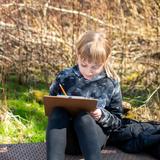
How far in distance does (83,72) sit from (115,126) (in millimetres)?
460

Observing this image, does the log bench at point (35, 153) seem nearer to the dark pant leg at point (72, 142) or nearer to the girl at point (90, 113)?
the dark pant leg at point (72, 142)

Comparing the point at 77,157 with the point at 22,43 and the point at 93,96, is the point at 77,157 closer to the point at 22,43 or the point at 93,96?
the point at 93,96

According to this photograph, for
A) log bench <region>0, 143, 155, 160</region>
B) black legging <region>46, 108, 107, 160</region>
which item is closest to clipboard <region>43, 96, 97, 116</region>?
black legging <region>46, 108, 107, 160</region>

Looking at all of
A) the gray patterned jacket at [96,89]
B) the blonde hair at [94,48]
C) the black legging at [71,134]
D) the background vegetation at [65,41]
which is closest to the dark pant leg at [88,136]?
the black legging at [71,134]

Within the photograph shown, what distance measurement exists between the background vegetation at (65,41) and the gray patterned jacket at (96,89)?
1701mm

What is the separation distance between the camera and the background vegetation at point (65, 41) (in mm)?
5680

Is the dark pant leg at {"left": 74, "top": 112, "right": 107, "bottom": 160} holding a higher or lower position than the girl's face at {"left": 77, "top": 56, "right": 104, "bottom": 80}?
lower

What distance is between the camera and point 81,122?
3.47 m

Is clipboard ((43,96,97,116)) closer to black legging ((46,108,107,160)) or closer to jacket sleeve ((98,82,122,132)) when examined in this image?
black legging ((46,108,107,160))

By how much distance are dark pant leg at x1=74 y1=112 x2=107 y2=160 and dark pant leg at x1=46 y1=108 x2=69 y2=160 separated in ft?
0.29

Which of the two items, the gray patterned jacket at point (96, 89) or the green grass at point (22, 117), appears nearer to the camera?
the gray patterned jacket at point (96, 89)

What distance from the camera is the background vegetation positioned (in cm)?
568

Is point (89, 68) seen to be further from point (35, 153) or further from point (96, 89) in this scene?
point (35, 153)

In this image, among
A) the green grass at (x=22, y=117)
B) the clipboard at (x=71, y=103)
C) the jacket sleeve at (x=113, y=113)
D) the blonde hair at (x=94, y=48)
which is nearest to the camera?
the clipboard at (x=71, y=103)
